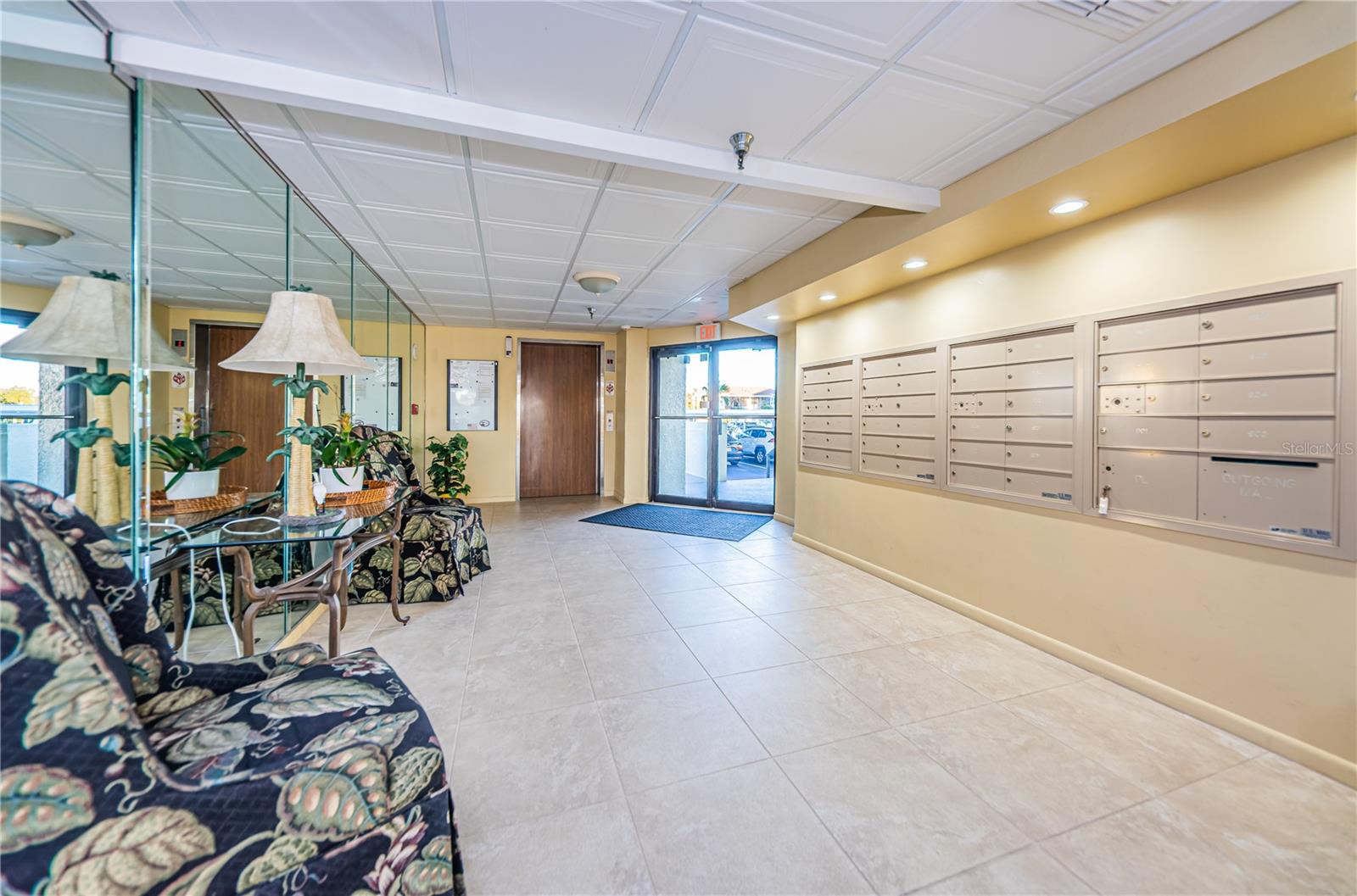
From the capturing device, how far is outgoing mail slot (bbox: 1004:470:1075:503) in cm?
259

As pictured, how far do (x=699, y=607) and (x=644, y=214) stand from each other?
2511mm

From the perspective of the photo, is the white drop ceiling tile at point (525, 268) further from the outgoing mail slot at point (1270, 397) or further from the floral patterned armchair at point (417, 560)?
the outgoing mail slot at point (1270, 397)

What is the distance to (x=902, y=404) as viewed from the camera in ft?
12.0

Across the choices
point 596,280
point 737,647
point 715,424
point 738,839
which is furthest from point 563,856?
point 715,424

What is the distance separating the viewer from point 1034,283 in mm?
2740

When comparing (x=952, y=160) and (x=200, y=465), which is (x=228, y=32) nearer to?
(x=200, y=465)

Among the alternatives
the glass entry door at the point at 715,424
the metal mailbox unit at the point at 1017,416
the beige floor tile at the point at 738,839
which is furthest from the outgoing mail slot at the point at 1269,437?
the glass entry door at the point at 715,424

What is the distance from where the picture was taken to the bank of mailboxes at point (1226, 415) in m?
1.80

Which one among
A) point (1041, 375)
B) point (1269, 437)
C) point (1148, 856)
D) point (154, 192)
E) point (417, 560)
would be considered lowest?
point (1148, 856)

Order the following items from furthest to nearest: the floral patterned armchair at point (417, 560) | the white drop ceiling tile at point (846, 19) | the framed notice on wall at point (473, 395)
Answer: the framed notice on wall at point (473, 395) < the floral patterned armchair at point (417, 560) < the white drop ceiling tile at point (846, 19)

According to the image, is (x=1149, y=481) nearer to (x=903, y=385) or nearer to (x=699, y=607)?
(x=903, y=385)

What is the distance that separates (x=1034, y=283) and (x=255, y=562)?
177 inches

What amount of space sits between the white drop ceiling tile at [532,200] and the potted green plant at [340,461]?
60.1 inches

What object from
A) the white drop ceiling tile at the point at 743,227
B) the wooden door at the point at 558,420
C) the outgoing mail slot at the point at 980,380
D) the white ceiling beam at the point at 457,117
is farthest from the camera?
the wooden door at the point at 558,420
